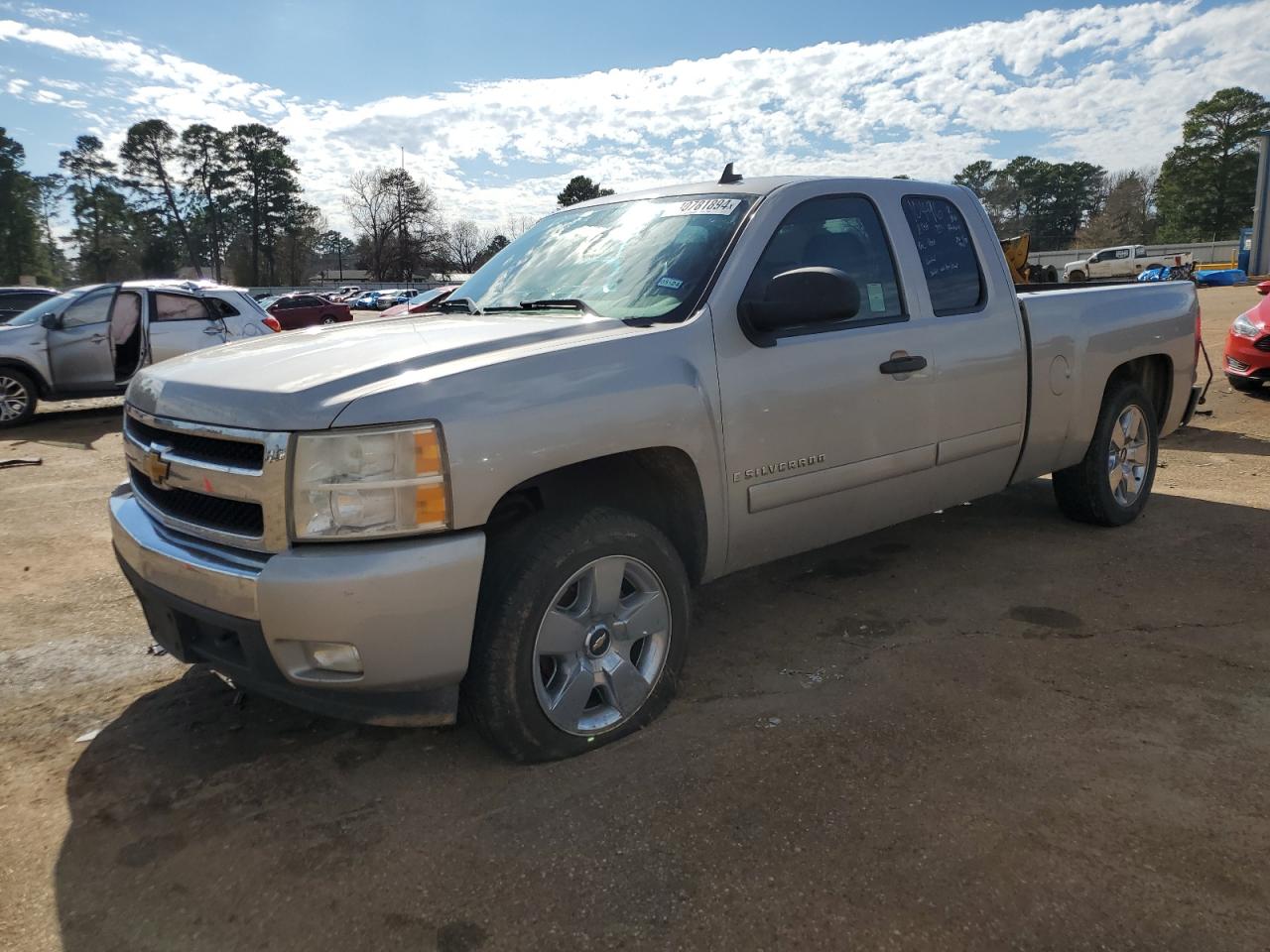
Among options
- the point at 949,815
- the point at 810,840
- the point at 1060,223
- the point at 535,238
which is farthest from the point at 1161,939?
the point at 1060,223

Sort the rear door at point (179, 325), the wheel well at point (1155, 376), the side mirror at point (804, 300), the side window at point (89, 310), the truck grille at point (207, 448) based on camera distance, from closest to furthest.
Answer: the truck grille at point (207, 448)
the side mirror at point (804, 300)
the wheel well at point (1155, 376)
the side window at point (89, 310)
the rear door at point (179, 325)

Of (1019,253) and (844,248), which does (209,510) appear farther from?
(1019,253)

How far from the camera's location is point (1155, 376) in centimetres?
561

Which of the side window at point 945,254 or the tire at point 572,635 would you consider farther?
the side window at point 945,254

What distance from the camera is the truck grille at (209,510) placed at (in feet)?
8.35

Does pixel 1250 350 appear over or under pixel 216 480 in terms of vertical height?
under

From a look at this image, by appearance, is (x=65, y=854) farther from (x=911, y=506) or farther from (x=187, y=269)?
(x=187, y=269)

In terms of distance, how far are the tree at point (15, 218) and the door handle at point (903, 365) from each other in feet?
261

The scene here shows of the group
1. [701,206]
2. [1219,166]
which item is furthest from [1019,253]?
[1219,166]

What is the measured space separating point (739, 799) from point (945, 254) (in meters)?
2.75

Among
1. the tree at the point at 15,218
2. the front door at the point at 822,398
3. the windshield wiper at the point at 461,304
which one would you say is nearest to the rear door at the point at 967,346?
the front door at the point at 822,398

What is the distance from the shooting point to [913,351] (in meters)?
3.80

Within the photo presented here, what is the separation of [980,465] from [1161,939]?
8.28ft

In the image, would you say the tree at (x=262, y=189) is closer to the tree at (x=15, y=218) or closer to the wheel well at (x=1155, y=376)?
the tree at (x=15, y=218)
